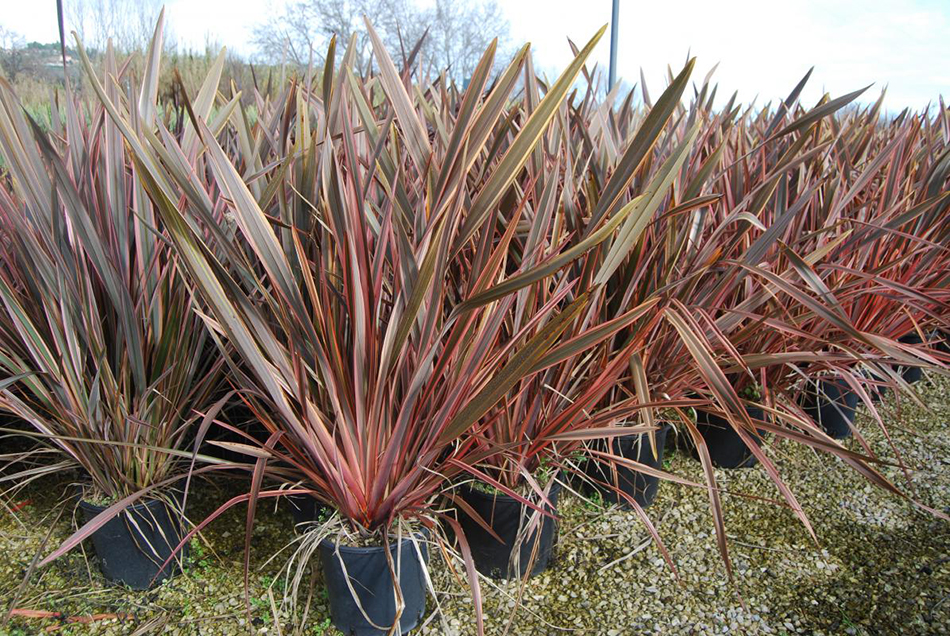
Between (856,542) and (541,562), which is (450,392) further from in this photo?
(856,542)

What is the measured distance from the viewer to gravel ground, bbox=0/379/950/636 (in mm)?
1137

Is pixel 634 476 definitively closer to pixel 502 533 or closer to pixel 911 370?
pixel 502 533

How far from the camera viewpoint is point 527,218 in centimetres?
132

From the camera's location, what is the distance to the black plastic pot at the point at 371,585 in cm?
100

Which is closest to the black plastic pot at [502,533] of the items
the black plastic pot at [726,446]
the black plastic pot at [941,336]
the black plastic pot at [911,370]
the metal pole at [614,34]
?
the black plastic pot at [726,446]

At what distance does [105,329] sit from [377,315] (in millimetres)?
631

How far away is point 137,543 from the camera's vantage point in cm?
115

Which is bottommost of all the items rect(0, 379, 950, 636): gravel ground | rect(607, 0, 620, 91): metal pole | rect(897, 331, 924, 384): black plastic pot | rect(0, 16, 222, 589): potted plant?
rect(0, 379, 950, 636): gravel ground

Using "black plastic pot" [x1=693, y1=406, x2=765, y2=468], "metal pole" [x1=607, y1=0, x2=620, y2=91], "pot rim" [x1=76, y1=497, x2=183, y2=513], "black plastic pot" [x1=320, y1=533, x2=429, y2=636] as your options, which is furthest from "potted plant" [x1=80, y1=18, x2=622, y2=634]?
"metal pole" [x1=607, y1=0, x2=620, y2=91]

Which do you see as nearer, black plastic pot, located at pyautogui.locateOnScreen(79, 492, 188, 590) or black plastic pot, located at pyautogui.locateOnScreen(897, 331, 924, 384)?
black plastic pot, located at pyautogui.locateOnScreen(79, 492, 188, 590)

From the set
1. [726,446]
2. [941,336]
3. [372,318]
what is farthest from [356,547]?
[941,336]

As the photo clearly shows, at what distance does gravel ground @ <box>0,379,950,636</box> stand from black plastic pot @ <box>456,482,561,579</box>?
1.5 inches

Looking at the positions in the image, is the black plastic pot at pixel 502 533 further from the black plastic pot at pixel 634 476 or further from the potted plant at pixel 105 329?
the potted plant at pixel 105 329

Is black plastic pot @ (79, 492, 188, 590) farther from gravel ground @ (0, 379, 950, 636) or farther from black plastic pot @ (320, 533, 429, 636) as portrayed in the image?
black plastic pot @ (320, 533, 429, 636)
